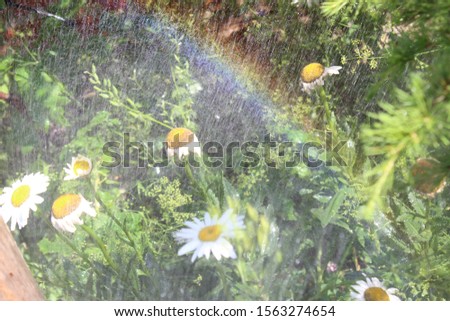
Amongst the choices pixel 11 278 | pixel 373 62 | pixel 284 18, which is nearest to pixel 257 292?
pixel 11 278

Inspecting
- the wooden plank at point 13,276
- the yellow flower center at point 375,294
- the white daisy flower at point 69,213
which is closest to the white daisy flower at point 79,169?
the white daisy flower at point 69,213

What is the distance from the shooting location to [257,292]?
1246 millimetres

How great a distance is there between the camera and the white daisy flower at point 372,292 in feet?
4.25

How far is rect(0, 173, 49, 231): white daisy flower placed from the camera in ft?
4.60

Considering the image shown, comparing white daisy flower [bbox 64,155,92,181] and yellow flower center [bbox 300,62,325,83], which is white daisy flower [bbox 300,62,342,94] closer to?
yellow flower center [bbox 300,62,325,83]

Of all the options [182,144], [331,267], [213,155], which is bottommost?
[331,267]

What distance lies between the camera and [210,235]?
1.31m

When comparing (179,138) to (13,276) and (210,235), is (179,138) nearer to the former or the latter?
(210,235)

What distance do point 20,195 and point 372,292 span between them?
0.87m

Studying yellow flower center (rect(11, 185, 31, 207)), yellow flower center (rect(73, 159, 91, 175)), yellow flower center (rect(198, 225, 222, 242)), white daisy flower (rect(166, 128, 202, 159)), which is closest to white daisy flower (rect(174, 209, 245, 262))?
yellow flower center (rect(198, 225, 222, 242))

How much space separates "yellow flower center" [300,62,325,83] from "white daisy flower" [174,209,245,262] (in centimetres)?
44

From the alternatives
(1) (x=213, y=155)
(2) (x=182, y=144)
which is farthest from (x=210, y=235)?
(1) (x=213, y=155)

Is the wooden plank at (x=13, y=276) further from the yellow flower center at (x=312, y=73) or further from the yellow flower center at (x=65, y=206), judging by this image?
the yellow flower center at (x=312, y=73)

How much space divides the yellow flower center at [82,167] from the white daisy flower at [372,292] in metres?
0.69
